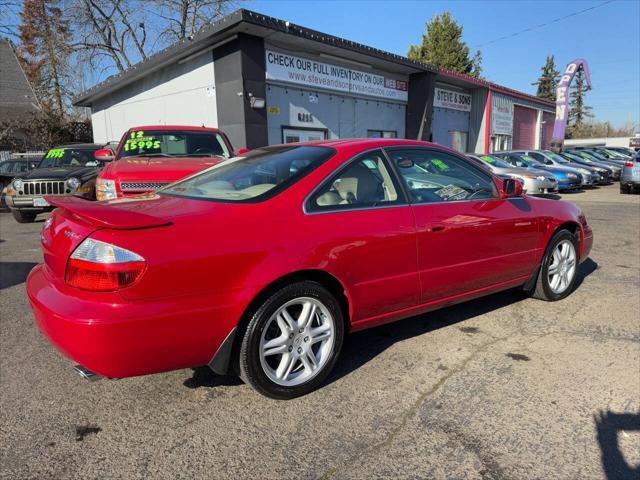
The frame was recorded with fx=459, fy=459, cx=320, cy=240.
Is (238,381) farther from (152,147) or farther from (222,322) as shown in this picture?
(152,147)

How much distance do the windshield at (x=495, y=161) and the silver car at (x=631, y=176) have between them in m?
3.90

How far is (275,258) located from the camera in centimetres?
250

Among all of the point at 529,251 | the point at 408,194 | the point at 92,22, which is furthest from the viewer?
the point at 92,22

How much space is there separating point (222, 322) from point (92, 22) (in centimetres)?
3436

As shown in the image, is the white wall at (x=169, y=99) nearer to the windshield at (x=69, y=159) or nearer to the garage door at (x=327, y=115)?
the garage door at (x=327, y=115)

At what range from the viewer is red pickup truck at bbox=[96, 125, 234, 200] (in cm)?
587

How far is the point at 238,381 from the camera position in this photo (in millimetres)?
2971

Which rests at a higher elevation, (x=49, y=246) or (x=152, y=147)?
(x=152, y=147)

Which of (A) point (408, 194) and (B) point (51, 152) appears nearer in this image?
(A) point (408, 194)

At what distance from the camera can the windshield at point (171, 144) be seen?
730 cm

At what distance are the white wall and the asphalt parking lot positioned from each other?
38.3ft

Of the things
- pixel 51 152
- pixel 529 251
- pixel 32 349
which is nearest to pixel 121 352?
pixel 32 349

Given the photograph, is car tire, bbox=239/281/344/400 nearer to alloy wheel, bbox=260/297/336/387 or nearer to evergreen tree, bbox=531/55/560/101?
alloy wheel, bbox=260/297/336/387

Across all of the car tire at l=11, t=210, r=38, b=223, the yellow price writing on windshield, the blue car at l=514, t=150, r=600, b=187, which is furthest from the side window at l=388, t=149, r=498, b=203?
the blue car at l=514, t=150, r=600, b=187
